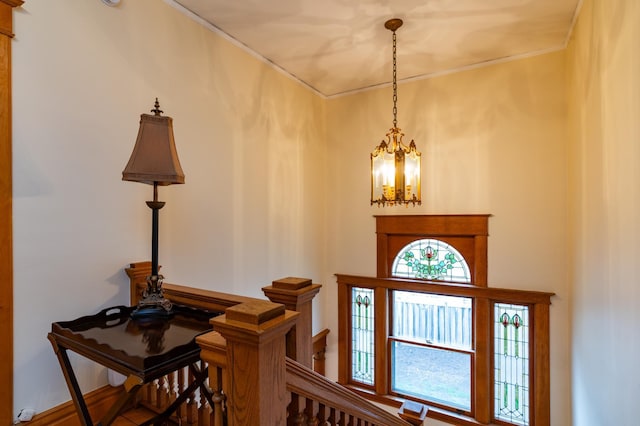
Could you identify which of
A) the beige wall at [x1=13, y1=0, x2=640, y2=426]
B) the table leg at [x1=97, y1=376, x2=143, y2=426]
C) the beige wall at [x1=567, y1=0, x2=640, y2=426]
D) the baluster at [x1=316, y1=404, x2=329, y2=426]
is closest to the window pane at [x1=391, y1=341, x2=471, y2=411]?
the beige wall at [x1=13, y1=0, x2=640, y2=426]

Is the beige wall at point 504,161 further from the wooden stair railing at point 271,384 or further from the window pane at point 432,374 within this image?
the wooden stair railing at point 271,384

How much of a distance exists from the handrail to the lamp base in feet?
2.67

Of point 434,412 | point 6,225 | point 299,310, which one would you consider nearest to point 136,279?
point 6,225

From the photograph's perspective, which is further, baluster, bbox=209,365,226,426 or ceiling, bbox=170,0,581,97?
ceiling, bbox=170,0,581,97

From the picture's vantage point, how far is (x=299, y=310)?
1.35m

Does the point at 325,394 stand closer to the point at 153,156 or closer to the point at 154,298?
the point at 154,298

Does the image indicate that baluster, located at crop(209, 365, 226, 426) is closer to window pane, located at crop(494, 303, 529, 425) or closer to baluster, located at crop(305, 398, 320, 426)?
baluster, located at crop(305, 398, 320, 426)

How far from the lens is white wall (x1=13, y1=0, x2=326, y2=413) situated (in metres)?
1.62

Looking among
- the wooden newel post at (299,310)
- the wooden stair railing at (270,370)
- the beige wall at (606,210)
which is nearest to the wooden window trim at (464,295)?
the beige wall at (606,210)

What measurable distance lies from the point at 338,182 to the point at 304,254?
1.11 metres

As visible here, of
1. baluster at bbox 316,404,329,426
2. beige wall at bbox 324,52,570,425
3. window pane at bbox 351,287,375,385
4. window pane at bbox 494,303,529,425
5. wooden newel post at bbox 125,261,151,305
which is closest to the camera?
baluster at bbox 316,404,329,426

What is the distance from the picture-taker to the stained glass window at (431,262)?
144 inches

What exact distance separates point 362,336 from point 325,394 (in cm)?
321

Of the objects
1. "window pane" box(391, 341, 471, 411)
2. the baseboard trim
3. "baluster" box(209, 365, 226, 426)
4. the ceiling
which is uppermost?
the ceiling
